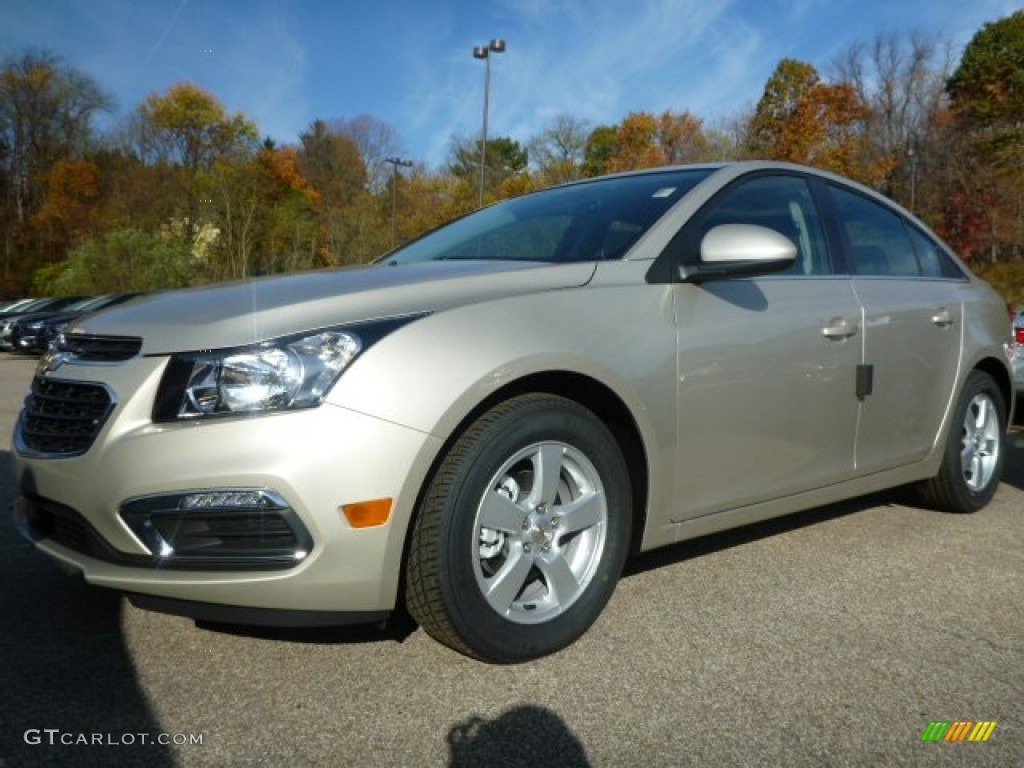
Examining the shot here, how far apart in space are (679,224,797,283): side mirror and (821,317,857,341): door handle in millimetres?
518

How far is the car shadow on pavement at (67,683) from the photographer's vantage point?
192 cm

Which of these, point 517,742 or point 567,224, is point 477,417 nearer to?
point 517,742

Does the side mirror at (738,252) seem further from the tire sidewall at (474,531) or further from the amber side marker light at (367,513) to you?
the amber side marker light at (367,513)

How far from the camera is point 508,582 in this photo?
237 cm

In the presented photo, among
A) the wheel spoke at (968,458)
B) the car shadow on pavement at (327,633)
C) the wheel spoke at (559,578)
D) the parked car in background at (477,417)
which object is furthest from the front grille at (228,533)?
the wheel spoke at (968,458)

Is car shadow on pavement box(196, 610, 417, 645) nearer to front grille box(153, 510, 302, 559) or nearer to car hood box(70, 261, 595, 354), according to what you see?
front grille box(153, 510, 302, 559)

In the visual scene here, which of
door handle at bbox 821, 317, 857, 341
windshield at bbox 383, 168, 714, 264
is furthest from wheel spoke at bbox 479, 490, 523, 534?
door handle at bbox 821, 317, 857, 341

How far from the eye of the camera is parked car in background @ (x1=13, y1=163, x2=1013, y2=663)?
6.92ft

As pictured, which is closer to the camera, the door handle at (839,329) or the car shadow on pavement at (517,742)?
the car shadow on pavement at (517,742)

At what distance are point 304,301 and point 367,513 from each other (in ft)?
1.96

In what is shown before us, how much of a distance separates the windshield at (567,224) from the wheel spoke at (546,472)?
0.73 meters

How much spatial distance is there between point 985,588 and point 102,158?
114ft

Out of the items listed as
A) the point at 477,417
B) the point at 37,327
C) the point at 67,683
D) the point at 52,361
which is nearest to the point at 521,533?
the point at 477,417

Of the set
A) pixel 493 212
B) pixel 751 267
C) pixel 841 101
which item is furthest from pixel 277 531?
pixel 841 101
